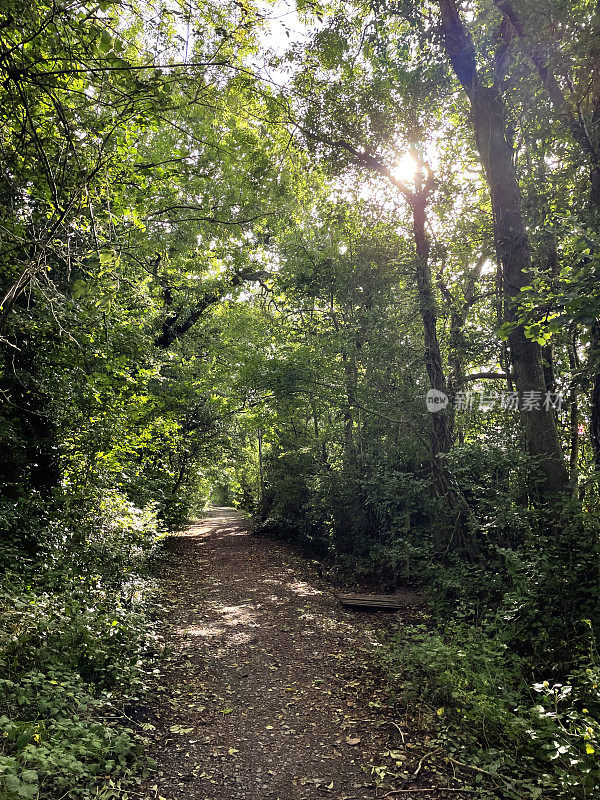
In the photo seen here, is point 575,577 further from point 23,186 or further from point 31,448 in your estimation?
point 23,186

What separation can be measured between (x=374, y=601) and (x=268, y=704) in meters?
3.48

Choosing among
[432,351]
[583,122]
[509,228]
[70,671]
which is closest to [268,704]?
[70,671]

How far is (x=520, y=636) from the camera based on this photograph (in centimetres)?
487

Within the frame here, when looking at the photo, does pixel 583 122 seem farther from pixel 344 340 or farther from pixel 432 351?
pixel 344 340

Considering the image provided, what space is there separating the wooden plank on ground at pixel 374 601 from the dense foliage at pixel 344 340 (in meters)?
0.58

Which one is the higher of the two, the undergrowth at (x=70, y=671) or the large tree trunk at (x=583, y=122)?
the large tree trunk at (x=583, y=122)

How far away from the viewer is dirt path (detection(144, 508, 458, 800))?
3.47m

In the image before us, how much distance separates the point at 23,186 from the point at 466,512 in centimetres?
753

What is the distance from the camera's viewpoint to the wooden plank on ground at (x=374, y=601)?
25.0ft

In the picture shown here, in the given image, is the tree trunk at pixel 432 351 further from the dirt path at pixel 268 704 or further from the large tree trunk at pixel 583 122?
the dirt path at pixel 268 704

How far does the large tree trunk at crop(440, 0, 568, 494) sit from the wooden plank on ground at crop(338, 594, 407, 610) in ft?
10.4

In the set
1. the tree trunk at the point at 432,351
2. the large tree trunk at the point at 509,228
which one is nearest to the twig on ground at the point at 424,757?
the large tree trunk at the point at 509,228

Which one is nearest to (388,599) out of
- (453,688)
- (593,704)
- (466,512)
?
(466,512)

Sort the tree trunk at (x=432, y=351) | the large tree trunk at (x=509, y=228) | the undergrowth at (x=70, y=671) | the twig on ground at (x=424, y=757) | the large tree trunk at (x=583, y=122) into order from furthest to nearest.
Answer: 1. the tree trunk at (x=432, y=351)
2. the large tree trunk at (x=509, y=228)
3. the large tree trunk at (x=583, y=122)
4. the twig on ground at (x=424, y=757)
5. the undergrowth at (x=70, y=671)
